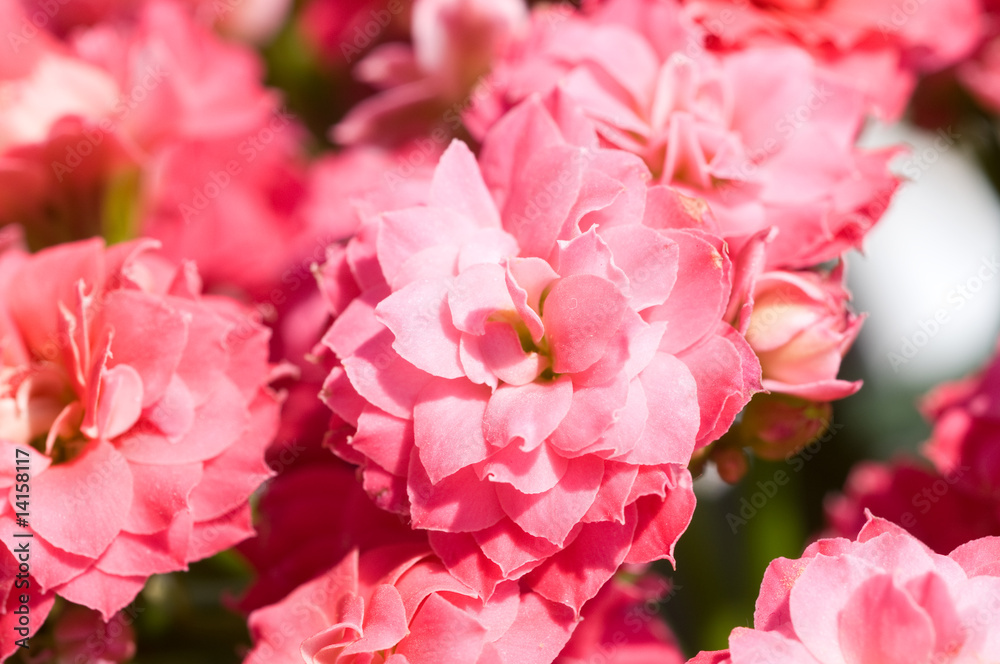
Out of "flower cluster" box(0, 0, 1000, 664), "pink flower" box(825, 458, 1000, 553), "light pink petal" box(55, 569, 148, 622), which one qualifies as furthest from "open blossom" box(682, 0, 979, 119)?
"light pink petal" box(55, 569, 148, 622)

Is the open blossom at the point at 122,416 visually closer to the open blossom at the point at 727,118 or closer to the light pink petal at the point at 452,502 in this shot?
the light pink petal at the point at 452,502

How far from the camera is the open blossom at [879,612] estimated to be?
0.40m

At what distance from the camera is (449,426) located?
440 mm

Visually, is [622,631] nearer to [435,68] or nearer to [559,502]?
[559,502]

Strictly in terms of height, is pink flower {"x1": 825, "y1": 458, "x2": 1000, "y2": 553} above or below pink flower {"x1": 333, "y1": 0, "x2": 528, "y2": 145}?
below

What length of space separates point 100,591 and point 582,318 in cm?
29

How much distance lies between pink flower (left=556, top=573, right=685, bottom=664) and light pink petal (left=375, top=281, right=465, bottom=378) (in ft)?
0.64

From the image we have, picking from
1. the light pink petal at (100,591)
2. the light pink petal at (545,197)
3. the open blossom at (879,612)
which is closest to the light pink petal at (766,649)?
the open blossom at (879,612)

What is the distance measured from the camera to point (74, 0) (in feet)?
3.03

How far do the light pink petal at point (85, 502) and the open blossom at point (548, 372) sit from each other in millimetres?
122

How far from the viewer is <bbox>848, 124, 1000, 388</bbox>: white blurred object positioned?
36.2 inches

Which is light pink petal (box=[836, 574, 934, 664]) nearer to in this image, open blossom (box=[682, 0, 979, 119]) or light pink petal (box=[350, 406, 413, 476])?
light pink petal (box=[350, 406, 413, 476])

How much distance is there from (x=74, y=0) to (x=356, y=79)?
0.30 metres

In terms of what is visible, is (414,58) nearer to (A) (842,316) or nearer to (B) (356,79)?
(B) (356,79)
